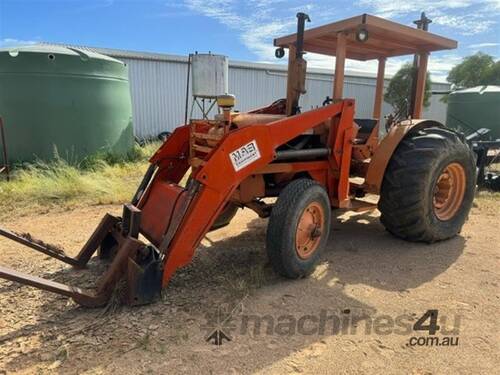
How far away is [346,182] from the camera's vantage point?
163 inches

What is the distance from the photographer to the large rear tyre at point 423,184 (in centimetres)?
418

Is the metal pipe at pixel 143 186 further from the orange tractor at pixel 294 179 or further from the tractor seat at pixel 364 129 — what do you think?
the tractor seat at pixel 364 129

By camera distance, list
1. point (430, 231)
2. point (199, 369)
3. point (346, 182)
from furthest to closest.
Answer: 1. point (430, 231)
2. point (346, 182)
3. point (199, 369)

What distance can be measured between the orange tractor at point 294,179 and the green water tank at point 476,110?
8.60 metres

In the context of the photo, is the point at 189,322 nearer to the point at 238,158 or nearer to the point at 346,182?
the point at 238,158

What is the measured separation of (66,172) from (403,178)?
571 centimetres

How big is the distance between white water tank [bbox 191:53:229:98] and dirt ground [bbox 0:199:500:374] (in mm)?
7763

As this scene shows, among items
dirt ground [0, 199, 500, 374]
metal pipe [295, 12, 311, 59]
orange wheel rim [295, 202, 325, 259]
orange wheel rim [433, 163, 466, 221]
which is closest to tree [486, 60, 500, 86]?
orange wheel rim [433, 163, 466, 221]

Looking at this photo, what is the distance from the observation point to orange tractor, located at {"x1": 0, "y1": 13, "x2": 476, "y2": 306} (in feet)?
10.1

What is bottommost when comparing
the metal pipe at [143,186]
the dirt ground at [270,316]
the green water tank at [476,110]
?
the dirt ground at [270,316]

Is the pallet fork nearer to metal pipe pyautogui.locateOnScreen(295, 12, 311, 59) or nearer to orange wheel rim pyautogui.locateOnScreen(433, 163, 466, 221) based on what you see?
metal pipe pyautogui.locateOnScreen(295, 12, 311, 59)

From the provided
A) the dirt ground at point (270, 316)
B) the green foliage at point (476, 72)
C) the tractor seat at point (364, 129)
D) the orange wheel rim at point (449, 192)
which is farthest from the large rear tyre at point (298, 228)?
the green foliage at point (476, 72)

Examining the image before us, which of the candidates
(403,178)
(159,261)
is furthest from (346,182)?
(159,261)

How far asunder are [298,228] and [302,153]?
2.34 ft
